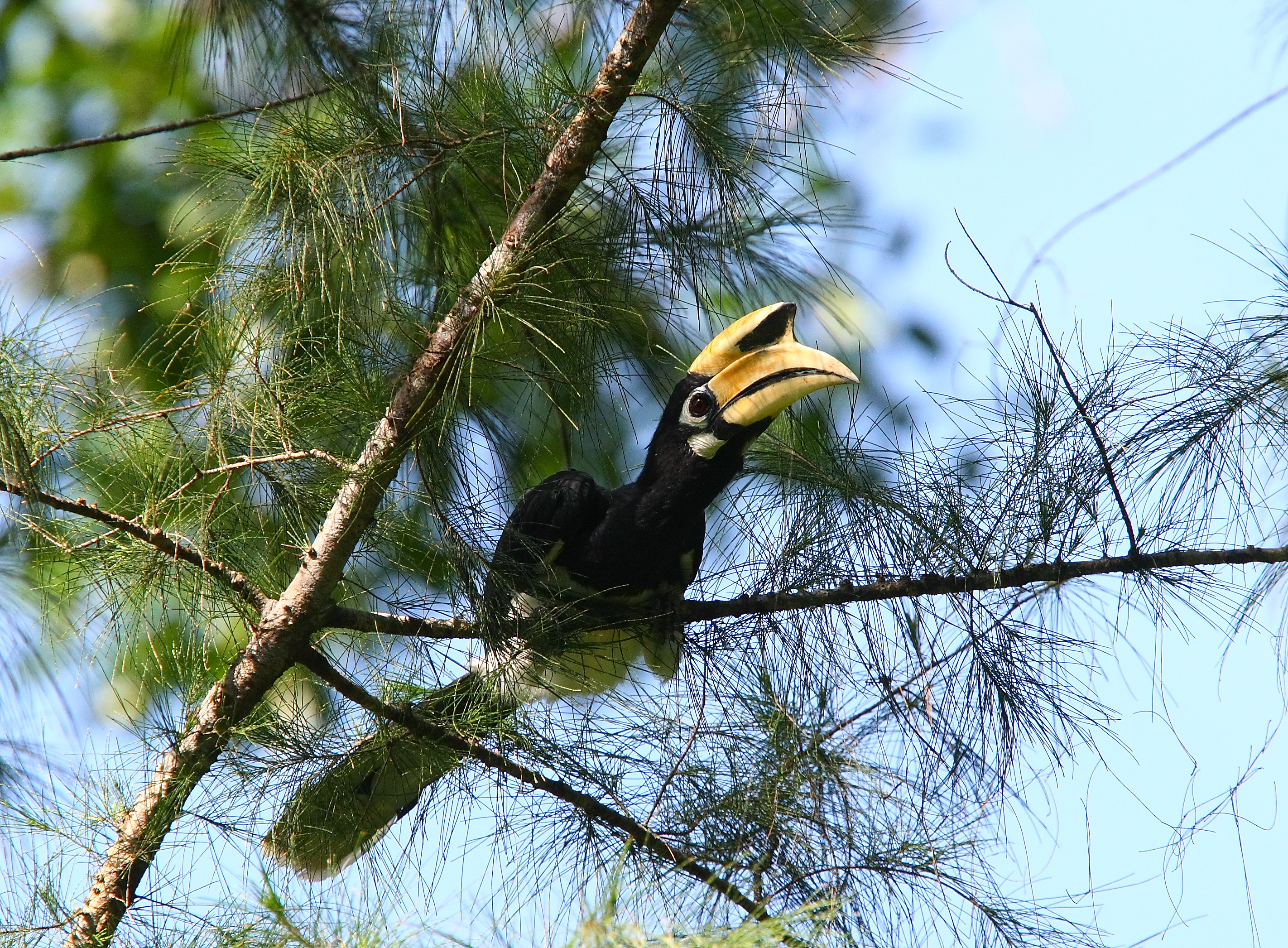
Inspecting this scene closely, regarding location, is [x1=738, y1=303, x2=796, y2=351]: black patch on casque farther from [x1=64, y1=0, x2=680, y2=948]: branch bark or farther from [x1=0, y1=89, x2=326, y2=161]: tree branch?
[x1=0, y1=89, x2=326, y2=161]: tree branch

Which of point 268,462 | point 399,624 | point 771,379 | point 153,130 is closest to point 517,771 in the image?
point 399,624

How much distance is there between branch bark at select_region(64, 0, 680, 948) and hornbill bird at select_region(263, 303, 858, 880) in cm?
17

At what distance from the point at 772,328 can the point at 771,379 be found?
98 millimetres

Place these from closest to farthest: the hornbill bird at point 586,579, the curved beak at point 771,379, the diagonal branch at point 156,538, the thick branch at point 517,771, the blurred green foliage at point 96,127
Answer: the diagonal branch at point 156,538, the thick branch at point 517,771, the hornbill bird at point 586,579, the curved beak at point 771,379, the blurred green foliage at point 96,127

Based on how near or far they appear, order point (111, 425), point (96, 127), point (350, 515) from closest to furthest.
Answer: point (111, 425) → point (350, 515) → point (96, 127)

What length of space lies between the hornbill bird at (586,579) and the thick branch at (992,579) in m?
0.21

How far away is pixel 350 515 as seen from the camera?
60.3 inches

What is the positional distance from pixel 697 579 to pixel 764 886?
73cm

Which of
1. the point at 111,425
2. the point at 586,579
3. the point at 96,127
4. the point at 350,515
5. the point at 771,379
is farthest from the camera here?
the point at 96,127

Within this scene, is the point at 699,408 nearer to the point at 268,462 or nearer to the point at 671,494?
the point at 671,494

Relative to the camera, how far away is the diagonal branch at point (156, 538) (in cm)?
138

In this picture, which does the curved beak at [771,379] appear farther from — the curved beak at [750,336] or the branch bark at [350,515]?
the branch bark at [350,515]

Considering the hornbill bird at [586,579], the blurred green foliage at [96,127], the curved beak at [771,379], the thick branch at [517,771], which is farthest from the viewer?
the blurred green foliage at [96,127]

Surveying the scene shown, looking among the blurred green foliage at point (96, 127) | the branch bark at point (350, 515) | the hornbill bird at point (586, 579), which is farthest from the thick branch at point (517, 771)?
the blurred green foliage at point (96, 127)
